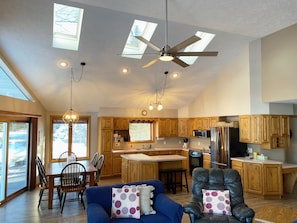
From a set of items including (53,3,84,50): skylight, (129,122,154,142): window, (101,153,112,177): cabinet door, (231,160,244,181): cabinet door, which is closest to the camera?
(53,3,84,50): skylight

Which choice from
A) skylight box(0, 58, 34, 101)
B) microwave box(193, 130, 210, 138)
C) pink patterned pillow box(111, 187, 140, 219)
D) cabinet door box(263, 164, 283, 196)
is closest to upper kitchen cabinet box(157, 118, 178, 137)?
microwave box(193, 130, 210, 138)

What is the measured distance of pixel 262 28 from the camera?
5.07 m

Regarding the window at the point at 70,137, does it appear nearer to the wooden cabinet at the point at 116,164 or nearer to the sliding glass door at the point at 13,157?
the wooden cabinet at the point at 116,164

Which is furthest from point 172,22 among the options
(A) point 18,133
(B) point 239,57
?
(A) point 18,133

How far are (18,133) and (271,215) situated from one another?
243 inches

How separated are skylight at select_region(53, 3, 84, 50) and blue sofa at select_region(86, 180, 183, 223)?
11.2ft

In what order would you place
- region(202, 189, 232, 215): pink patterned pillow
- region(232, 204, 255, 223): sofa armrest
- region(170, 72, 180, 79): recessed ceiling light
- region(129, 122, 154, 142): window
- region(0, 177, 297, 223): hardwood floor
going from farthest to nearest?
region(129, 122, 154, 142): window
region(170, 72, 180, 79): recessed ceiling light
region(0, 177, 297, 223): hardwood floor
region(202, 189, 232, 215): pink patterned pillow
region(232, 204, 255, 223): sofa armrest

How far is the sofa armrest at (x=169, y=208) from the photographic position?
3.01 metres

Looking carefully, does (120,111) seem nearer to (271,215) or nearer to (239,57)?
(239,57)

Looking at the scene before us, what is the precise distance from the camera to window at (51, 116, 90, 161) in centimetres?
771

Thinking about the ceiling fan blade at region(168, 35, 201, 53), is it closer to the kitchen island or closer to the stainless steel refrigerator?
the kitchen island

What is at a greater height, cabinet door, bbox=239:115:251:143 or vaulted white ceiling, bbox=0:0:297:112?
vaulted white ceiling, bbox=0:0:297:112

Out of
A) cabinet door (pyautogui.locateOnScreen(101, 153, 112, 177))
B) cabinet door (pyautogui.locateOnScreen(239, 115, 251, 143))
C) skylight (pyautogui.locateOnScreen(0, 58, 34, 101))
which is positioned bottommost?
cabinet door (pyautogui.locateOnScreen(101, 153, 112, 177))

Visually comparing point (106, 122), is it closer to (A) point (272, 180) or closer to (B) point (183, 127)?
(B) point (183, 127)
